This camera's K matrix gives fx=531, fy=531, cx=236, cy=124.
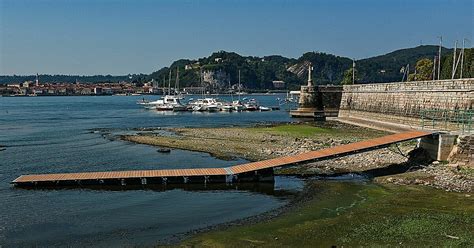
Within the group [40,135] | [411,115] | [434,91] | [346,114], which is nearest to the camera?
[434,91]

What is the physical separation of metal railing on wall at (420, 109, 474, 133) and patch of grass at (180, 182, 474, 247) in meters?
8.25

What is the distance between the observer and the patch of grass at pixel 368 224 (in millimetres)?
15906

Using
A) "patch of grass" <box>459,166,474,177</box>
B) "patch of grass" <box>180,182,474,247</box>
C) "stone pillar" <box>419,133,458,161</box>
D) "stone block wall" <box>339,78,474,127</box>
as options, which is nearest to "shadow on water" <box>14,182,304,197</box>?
"patch of grass" <box>180,182,474,247</box>

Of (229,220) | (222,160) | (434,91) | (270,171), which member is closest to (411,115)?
(434,91)

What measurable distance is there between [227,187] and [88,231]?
28.5 feet

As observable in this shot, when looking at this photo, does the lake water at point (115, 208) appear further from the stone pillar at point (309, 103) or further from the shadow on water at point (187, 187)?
the stone pillar at point (309, 103)

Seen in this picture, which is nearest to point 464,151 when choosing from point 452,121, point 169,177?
point 452,121

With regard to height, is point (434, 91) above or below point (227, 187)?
above

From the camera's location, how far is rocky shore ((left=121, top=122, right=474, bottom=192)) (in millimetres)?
24781

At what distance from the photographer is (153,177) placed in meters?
26.6

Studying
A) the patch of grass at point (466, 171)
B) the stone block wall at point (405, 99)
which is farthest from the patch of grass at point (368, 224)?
the stone block wall at point (405, 99)

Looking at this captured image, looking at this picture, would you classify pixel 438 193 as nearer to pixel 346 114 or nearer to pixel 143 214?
pixel 143 214

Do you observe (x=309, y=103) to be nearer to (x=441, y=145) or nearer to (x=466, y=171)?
(x=441, y=145)

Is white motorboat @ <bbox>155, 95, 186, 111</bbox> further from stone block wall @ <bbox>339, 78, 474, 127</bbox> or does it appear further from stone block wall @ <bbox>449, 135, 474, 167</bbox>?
stone block wall @ <bbox>449, 135, 474, 167</bbox>
